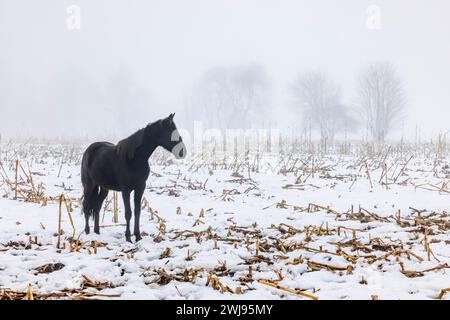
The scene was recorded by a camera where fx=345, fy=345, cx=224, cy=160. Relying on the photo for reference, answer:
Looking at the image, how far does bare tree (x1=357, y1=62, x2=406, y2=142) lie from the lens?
144 feet

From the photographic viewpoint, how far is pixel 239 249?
4.94m

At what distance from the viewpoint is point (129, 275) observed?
3.98 metres

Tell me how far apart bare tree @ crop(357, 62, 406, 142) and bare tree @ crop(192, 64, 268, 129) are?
17669 mm

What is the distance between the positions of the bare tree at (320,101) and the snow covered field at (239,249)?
3973cm

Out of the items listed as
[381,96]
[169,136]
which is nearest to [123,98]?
[381,96]

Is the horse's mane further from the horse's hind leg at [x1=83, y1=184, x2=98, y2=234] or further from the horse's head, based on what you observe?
the horse's hind leg at [x1=83, y1=184, x2=98, y2=234]

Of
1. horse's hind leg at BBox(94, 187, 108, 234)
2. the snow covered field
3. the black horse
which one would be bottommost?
the snow covered field

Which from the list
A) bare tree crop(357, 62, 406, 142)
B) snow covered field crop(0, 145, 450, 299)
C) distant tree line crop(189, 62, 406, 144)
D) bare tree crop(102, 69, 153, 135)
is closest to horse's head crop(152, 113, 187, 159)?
snow covered field crop(0, 145, 450, 299)

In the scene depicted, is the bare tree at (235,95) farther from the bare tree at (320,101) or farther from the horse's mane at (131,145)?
the horse's mane at (131,145)

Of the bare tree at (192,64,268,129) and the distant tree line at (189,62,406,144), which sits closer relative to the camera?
the distant tree line at (189,62,406,144)

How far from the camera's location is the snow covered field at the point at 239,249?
11.6ft

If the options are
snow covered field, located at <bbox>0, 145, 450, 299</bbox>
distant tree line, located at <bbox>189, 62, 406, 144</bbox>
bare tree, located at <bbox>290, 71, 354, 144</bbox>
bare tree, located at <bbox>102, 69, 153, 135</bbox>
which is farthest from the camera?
bare tree, located at <bbox>102, 69, 153, 135</bbox>

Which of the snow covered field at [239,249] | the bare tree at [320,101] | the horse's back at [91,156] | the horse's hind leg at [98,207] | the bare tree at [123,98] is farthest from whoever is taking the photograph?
the bare tree at [123,98]

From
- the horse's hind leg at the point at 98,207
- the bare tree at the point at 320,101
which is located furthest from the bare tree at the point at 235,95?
the horse's hind leg at the point at 98,207
